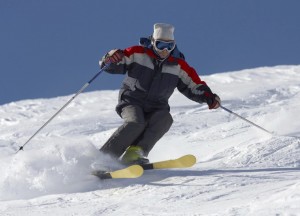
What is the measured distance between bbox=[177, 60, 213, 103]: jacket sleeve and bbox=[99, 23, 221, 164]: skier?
59mm

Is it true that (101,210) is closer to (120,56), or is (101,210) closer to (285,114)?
(120,56)

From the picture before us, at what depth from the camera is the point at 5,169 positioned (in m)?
6.68

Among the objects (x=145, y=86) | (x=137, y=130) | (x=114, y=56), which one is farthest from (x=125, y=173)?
(x=114, y=56)

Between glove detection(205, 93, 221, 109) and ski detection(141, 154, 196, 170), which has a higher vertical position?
glove detection(205, 93, 221, 109)

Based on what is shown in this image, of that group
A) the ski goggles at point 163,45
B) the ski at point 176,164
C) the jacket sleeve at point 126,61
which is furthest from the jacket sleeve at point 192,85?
the ski at point 176,164

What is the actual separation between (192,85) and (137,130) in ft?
2.70

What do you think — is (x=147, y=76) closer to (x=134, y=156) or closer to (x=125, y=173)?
(x=134, y=156)

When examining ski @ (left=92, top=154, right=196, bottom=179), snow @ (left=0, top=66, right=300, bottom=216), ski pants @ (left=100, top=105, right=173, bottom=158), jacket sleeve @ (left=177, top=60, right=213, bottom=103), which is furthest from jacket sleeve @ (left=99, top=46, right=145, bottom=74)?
ski @ (left=92, top=154, right=196, bottom=179)

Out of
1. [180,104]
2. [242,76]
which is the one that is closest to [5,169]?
[180,104]

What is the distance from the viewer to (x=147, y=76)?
22.7ft

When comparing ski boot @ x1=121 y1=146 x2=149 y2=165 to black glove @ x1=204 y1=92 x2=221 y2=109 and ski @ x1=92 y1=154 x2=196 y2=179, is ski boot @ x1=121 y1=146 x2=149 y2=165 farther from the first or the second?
black glove @ x1=204 y1=92 x2=221 y2=109

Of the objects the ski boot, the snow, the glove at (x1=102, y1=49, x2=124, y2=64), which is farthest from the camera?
the glove at (x1=102, y1=49, x2=124, y2=64)

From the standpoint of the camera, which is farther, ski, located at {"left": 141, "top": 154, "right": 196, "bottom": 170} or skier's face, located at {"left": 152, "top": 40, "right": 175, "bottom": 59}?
skier's face, located at {"left": 152, "top": 40, "right": 175, "bottom": 59}

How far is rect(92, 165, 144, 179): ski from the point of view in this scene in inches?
243
